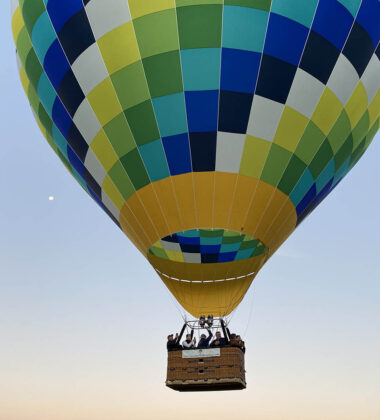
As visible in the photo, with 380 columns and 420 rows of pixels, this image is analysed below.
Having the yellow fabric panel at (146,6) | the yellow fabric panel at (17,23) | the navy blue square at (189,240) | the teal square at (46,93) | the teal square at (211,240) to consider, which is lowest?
the navy blue square at (189,240)

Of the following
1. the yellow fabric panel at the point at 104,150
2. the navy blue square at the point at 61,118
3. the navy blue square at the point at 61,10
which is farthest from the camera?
the navy blue square at the point at 61,118

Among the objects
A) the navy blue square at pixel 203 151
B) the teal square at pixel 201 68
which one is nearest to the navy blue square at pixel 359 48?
the teal square at pixel 201 68

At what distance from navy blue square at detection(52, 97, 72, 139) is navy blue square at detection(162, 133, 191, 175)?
188 centimetres

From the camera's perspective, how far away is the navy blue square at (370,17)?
7512 millimetres

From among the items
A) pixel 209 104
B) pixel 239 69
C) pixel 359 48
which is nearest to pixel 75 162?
pixel 209 104

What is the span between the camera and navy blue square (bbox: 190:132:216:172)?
7.21m

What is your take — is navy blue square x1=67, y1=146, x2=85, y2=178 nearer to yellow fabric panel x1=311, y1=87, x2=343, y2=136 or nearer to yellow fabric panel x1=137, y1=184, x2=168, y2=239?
yellow fabric panel x1=137, y1=184, x2=168, y2=239

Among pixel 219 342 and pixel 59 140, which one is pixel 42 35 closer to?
pixel 59 140

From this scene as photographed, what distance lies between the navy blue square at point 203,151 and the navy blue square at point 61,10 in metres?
2.48

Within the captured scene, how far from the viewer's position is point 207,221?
7461mm

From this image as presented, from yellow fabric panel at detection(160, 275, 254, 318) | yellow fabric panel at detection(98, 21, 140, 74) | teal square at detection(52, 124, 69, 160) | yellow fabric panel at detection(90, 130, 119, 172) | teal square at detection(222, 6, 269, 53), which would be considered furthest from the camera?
teal square at detection(52, 124, 69, 160)

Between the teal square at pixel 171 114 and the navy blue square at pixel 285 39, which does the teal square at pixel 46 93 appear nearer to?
the teal square at pixel 171 114

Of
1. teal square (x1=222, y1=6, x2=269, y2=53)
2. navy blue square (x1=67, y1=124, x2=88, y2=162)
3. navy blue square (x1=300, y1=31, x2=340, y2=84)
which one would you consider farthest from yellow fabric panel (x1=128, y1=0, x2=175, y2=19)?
navy blue square (x1=67, y1=124, x2=88, y2=162)

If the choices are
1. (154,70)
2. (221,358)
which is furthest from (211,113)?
(221,358)
